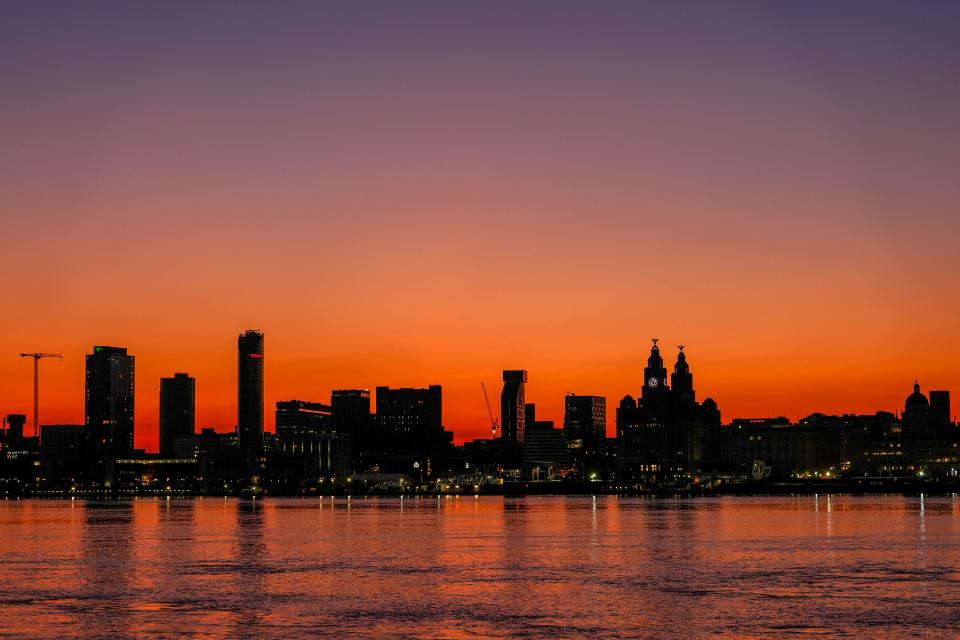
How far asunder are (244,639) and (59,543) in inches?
3103

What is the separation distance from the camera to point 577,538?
5310 inches

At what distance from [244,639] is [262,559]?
151ft

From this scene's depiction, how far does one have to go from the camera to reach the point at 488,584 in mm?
82938

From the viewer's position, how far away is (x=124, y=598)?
75062 mm

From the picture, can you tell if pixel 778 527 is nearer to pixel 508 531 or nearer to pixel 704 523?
pixel 704 523

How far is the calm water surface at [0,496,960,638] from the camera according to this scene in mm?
62938

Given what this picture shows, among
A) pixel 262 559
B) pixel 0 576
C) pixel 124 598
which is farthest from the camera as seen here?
pixel 262 559

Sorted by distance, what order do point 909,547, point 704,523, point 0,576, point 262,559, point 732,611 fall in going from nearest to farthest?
point 732,611
point 0,576
point 262,559
point 909,547
point 704,523

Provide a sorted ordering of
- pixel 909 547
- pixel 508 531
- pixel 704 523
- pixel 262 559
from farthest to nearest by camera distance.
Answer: pixel 704 523 → pixel 508 531 → pixel 909 547 → pixel 262 559

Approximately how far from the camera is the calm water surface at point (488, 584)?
62938 mm

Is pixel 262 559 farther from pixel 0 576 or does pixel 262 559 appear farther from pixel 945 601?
pixel 945 601

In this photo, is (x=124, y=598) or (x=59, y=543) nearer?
(x=124, y=598)

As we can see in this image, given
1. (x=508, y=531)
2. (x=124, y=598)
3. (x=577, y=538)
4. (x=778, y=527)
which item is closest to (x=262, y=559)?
(x=124, y=598)

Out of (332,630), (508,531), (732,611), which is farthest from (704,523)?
(332,630)
